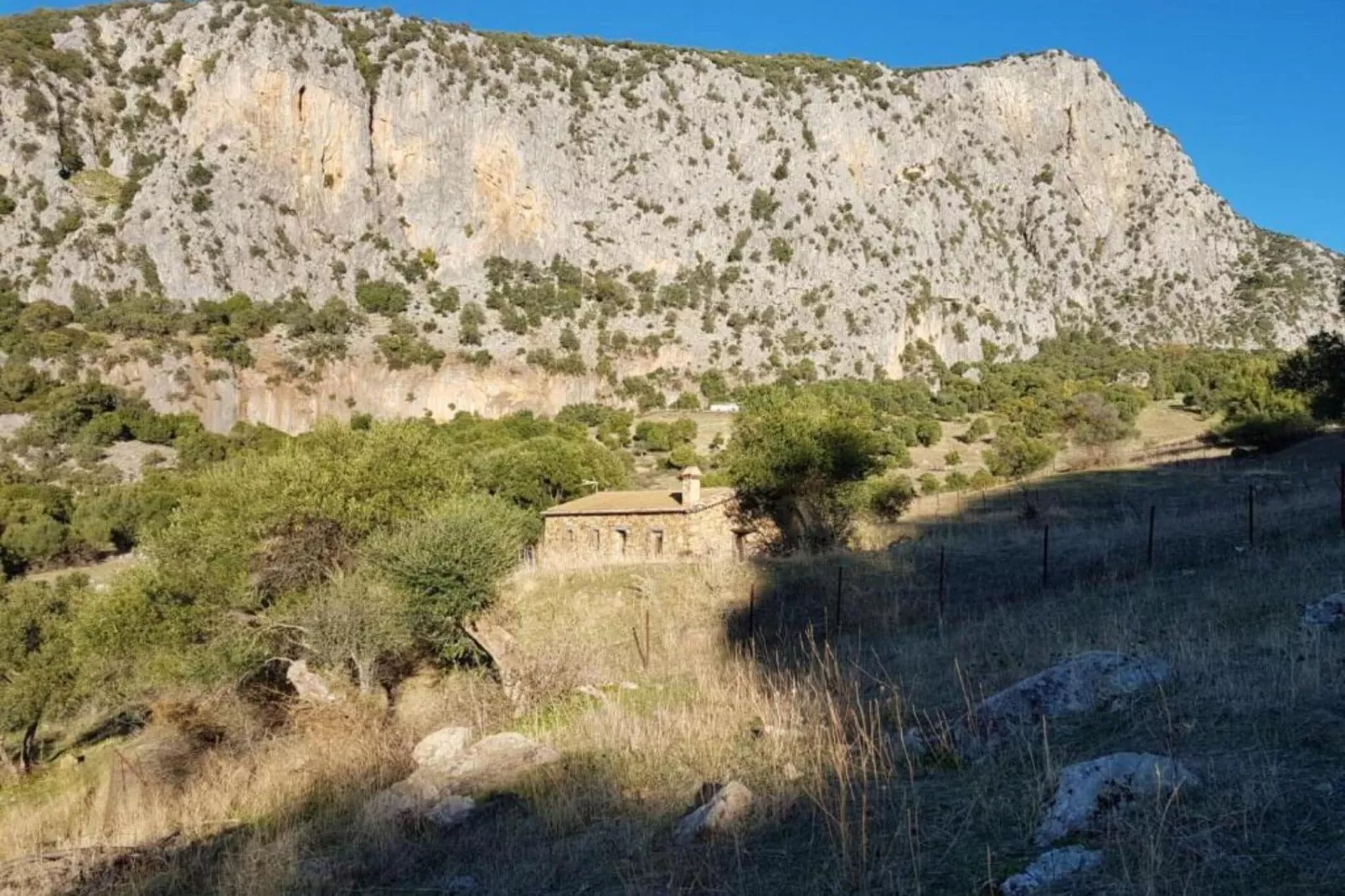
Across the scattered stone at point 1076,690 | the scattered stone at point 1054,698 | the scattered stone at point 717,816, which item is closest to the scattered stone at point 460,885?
the scattered stone at point 717,816

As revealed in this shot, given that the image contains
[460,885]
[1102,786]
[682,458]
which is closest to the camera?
[1102,786]

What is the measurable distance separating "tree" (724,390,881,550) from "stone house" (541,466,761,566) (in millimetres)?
2019

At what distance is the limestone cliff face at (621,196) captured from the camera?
3046 inches

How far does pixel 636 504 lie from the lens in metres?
34.7

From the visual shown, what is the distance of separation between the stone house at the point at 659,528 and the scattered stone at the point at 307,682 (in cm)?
1250

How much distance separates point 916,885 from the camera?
350 cm

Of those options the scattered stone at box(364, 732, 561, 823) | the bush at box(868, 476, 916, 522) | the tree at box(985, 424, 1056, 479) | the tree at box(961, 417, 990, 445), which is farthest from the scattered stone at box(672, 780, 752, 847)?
the tree at box(961, 417, 990, 445)

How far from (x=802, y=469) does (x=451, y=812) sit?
23084 mm

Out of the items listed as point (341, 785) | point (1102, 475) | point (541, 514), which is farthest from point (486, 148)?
point (341, 785)

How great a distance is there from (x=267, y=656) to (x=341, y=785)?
12.6 m

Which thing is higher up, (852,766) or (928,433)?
(852,766)

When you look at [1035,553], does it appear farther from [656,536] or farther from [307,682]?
[307,682]

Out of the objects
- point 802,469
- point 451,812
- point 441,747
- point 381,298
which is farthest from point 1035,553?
point 381,298

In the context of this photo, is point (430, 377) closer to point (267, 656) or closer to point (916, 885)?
point (267, 656)
